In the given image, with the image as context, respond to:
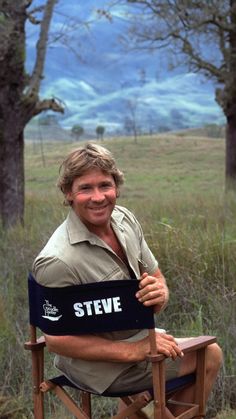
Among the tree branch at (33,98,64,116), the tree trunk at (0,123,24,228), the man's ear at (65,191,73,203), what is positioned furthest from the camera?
the tree branch at (33,98,64,116)

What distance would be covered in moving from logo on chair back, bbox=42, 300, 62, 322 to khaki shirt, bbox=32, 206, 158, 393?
0.28 feet

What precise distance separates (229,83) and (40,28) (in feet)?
17.8

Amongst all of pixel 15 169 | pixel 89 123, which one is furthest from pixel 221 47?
pixel 89 123

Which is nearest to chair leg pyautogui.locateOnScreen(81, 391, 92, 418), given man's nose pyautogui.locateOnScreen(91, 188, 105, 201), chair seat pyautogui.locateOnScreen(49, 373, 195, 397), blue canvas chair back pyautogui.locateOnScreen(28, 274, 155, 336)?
chair seat pyautogui.locateOnScreen(49, 373, 195, 397)

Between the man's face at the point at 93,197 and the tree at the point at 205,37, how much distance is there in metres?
11.3

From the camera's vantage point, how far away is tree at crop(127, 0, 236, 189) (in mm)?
14883

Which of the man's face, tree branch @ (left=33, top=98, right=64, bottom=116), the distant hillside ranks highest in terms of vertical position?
the distant hillside

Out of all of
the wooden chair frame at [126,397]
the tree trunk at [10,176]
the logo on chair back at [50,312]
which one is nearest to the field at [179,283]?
the tree trunk at [10,176]

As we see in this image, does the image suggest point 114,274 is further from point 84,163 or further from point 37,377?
point 37,377

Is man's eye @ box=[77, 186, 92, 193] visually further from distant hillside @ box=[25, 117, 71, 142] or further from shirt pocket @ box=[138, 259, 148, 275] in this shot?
distant hillside @ box=[25, 117, 71, 142]

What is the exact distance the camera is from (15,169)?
1072 cm

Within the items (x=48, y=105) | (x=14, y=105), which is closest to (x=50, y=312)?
(x=14, y=105)

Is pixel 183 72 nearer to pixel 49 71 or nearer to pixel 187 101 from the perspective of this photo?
pixel 187 101

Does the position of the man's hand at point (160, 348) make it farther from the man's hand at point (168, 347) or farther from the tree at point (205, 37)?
the tree at point (205, 37)
